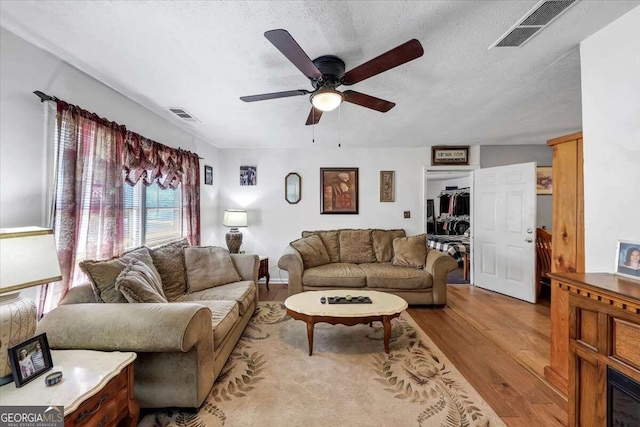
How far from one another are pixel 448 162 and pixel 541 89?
84.5 inches

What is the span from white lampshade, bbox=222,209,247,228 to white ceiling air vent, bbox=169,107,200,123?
5.05 ft

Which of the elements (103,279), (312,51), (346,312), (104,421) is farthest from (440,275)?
(103,279)

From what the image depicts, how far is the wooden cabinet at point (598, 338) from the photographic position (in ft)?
3.56

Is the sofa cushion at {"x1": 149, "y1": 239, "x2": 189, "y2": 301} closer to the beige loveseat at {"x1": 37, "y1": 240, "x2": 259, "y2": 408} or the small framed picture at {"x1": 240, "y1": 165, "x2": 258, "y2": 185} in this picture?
the beige loveseat at {"x1": 37, "y1": 240, "x2": 259, "y2": 408}

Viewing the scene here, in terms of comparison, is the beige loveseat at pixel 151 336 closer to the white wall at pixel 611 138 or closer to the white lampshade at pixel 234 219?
the white lampshade at pixel 234 219

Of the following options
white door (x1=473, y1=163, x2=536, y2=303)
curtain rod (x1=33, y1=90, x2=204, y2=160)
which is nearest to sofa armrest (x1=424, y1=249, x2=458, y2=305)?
white door (x1=473, y1=163, x2=536, y2=303)

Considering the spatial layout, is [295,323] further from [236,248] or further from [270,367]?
[236,248]

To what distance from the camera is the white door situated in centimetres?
361

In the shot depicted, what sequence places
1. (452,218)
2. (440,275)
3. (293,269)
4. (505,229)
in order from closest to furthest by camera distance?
(440,275)
(293,269)
(505,229)
(452,218)

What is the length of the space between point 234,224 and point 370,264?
2242 mm

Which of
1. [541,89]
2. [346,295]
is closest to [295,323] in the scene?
[346,295]

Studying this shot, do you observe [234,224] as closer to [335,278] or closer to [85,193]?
[335,278]

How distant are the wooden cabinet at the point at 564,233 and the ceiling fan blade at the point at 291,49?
194 centimetres

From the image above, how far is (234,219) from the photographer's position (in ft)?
13.8
